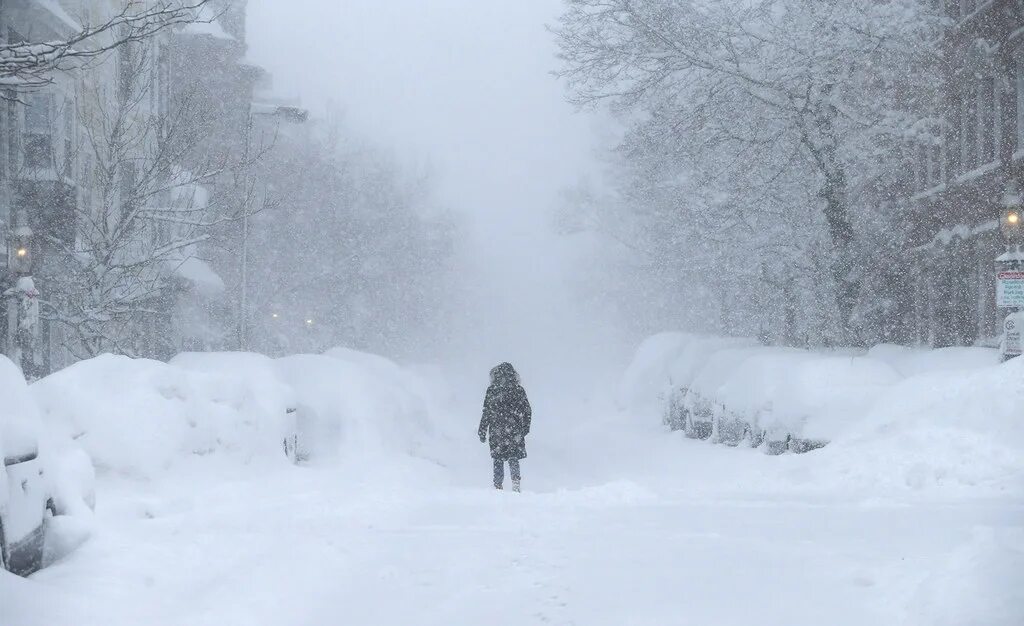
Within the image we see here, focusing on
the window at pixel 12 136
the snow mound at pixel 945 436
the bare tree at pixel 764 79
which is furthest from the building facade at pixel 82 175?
the snow mound at pixel 945 436

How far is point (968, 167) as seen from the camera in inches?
894

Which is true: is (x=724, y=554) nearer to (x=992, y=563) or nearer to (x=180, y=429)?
(x=992, y=563)

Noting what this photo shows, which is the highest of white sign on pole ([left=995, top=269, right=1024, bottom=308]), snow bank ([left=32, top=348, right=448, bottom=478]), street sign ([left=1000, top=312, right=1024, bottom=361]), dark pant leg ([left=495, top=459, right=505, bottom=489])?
white sign on pole ([left=995, top=269, right=1024, bottom=308])

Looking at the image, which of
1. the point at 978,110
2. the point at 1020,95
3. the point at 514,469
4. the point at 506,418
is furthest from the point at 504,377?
the point at 978,110

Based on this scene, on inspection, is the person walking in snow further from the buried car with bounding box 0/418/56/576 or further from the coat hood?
the buried car with bounding box 0/418/56/576

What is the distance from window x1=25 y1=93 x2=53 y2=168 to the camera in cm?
2205

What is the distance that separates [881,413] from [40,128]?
18343 mm

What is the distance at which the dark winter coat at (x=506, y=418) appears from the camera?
39.6ft

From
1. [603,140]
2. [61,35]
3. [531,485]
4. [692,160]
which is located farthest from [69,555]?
[603,140]

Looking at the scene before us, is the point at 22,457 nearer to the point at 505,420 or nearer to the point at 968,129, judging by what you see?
the point at 505,420

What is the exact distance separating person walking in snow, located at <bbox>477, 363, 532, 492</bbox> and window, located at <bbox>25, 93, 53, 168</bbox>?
553 inches

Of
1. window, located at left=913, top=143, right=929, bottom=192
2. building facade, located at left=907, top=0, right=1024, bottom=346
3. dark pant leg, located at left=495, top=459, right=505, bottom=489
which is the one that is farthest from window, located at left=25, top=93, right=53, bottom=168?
window, located at left=913, top=143, right=929, bottom=192

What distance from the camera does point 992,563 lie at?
5.02 m

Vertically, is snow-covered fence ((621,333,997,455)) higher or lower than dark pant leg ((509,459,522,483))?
higher
